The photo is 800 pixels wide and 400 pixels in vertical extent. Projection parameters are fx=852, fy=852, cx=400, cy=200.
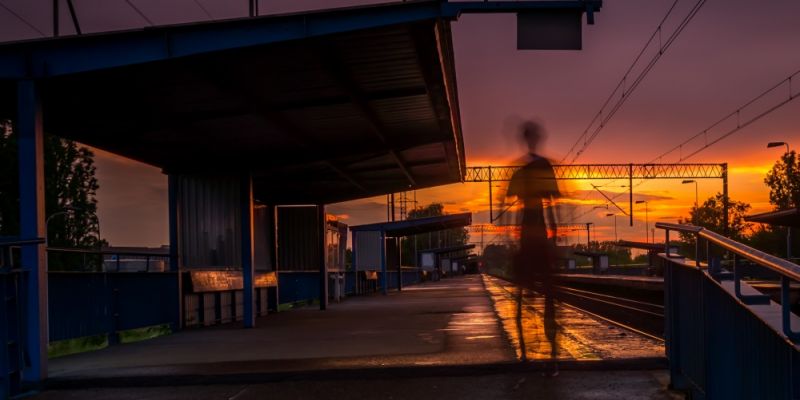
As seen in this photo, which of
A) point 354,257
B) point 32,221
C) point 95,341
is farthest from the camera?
point 354,257

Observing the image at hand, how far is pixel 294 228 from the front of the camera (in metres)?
26.0

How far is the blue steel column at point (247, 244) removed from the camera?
1653cm

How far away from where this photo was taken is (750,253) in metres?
4.32

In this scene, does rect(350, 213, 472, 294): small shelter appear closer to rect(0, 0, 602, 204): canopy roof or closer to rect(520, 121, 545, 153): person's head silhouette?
rect(0, 0, 602, 204): canopy roof

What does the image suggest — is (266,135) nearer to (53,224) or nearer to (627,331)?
(627,331)

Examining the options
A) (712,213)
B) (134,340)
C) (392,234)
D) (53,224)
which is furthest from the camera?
(712,213)

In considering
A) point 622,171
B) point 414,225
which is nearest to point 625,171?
point 622,171

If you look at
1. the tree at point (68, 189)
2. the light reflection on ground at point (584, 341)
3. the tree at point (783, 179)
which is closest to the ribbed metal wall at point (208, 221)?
the light reflection on ground at point (584, 341)

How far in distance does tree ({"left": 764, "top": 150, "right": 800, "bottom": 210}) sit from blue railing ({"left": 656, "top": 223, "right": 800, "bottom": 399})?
92605mm

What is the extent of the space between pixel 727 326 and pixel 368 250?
33.7 metres

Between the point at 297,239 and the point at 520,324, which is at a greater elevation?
the point at 297,239

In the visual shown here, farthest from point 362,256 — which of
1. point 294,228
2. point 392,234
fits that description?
point 294,228

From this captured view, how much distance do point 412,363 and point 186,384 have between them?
90.1 inches

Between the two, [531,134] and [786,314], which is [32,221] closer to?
[531,134]
